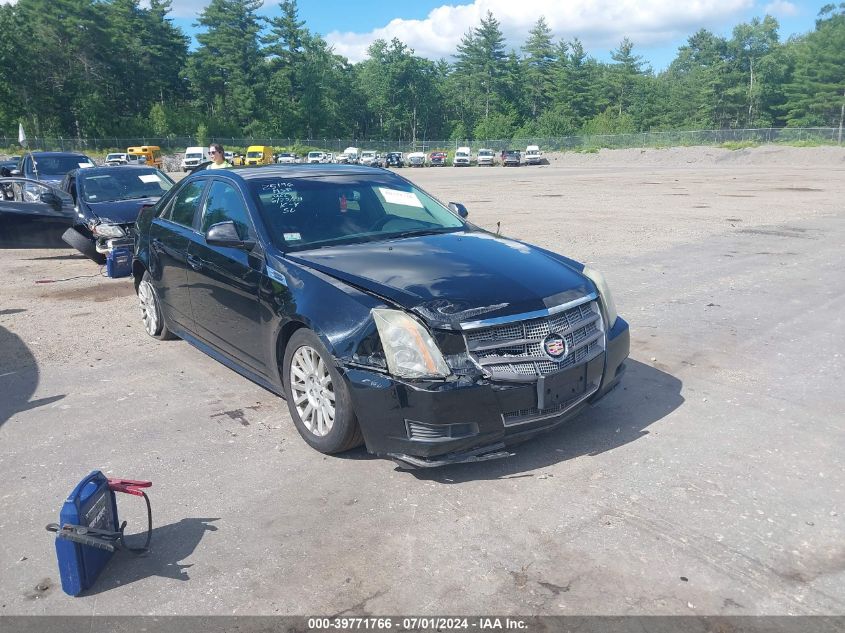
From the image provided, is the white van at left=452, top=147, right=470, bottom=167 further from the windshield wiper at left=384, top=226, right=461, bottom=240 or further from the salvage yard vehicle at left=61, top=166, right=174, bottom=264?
the windshield wiper at left=384, top=226, right=461, bottom=240

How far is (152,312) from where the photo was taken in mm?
6984

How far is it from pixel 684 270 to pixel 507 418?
7.13 meters

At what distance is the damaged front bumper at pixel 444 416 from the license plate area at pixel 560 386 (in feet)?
0.03

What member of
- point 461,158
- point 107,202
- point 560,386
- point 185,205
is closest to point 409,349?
point 560,386

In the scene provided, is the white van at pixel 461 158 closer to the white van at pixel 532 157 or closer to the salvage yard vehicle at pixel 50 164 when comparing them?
the white van at pixel 532 157

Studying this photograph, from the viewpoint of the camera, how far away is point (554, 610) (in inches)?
116

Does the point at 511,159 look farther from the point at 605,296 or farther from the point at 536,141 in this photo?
the point at 605,296

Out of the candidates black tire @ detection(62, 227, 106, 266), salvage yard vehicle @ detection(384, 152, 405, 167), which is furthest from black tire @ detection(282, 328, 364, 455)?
salvage yard vehicle @ detection(384, 152, 405, 167)

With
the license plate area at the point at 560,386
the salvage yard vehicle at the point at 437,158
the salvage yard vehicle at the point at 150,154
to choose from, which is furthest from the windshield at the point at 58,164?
the salvage yard vehicle at the point at 437,158

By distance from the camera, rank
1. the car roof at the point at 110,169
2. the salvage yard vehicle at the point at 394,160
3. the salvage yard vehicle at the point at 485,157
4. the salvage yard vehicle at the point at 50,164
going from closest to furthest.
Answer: the car roof at the point at 110,169
the salvage yard vehicle at the point at 50,164
the salvage yard vehicle at the point at 394,160
the salvage yard vehicle at the point at 485,157

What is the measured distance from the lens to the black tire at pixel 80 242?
1088 centimetres

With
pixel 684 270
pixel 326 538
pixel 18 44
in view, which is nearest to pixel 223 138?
pixel 18 44

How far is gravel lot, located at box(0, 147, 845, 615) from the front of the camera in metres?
3.08

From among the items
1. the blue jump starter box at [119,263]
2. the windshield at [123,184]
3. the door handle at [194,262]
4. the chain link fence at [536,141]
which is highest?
the chain link fence at [536,141]
